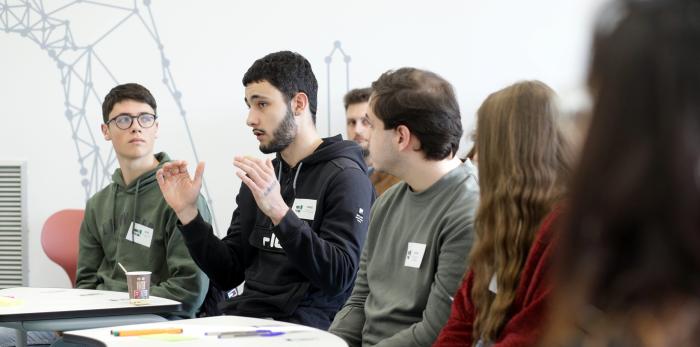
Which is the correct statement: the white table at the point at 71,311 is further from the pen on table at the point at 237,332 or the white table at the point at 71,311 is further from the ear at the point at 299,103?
the ear at the point at 299,103

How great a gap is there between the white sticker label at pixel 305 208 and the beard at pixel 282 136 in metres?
0.24

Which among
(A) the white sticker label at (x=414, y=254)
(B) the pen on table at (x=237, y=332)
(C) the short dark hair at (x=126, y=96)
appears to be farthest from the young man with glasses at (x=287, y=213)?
(C) the short dark hair at (x=126, y=96)

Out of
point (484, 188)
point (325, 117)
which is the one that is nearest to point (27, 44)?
point (325, 117)

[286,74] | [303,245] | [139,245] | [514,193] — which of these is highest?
[286,74]

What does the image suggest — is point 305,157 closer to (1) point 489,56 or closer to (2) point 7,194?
(1) point 489,56

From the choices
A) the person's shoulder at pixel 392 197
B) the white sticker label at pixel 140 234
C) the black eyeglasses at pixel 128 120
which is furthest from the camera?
the black eyeglasses at pixel 128 120

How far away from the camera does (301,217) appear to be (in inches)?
124

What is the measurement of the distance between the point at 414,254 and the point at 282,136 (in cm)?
98

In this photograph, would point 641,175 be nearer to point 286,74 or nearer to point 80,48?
point 286,74

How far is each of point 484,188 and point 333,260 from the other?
39.1 inches

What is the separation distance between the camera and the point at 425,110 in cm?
261

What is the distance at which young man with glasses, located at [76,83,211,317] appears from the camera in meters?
3.56

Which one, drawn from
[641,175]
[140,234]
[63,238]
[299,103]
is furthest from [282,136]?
[641,175]

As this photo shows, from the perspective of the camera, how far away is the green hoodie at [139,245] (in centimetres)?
354
